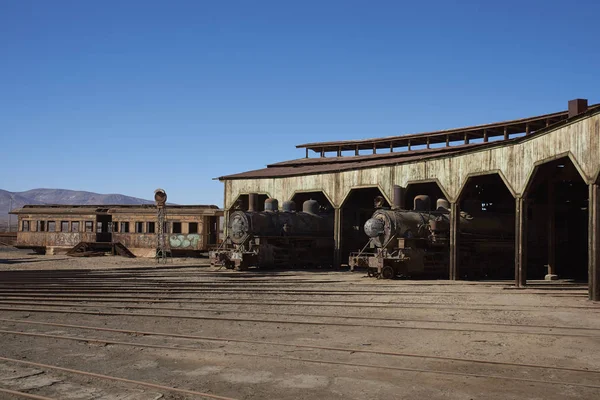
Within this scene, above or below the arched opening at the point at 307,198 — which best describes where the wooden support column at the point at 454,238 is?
below

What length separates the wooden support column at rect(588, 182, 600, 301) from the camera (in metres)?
15.8

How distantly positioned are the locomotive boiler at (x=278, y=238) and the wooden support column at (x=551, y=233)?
35.1 feet

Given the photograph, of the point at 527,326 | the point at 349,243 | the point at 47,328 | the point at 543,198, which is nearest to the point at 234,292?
the point at 47,328

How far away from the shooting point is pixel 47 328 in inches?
465

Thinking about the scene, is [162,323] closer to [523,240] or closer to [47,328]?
[47,328]

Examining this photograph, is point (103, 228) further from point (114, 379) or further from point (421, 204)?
point (114, 379)

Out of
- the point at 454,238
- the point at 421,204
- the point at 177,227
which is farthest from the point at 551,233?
the point at 177,227

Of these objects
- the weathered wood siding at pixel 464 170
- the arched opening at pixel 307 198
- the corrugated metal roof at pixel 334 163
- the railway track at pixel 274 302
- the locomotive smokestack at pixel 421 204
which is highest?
the corrugated metal roof at pixel 334 163

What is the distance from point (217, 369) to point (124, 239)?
34236 millimetres

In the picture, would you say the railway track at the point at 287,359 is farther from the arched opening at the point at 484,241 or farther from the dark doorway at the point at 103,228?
the dark doorway at the point at 103,228

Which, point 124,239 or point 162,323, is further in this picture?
point 124,239

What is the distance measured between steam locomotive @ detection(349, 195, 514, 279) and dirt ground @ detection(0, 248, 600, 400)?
500 cm

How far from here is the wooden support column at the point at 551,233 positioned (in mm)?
24938

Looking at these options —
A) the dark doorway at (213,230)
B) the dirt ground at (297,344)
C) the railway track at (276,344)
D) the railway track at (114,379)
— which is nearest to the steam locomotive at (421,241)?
the dirt ground at (297,344)
